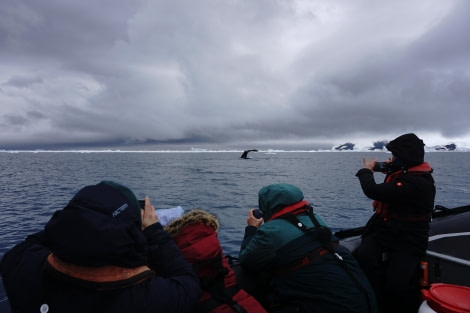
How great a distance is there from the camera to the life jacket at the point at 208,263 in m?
2.58

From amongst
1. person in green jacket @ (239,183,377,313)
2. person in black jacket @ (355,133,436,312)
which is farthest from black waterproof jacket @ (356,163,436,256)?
person in green jacket @ (239,183,377,313)

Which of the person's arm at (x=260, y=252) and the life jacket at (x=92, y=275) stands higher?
the life jacket at (x=92, y=275)

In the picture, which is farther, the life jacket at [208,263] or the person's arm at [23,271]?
the life jacket at [208,263]

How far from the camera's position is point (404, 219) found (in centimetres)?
418

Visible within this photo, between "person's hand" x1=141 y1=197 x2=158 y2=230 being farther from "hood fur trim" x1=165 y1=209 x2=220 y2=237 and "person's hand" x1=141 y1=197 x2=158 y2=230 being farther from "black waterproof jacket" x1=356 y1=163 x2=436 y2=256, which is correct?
"black waterproof jacket" x1=356 y1=163 x2=436 y2=256

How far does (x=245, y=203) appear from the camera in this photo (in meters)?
17.2

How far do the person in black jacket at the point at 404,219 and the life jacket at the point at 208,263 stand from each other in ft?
8.22

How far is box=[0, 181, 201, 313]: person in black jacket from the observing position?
162cm

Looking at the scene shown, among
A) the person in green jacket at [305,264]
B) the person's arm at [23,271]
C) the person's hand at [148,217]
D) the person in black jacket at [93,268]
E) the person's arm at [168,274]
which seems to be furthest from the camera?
the person in green jacket at [305,264]

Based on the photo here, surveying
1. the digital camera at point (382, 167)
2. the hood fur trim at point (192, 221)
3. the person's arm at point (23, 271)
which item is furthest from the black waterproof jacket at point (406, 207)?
the person's arm at point (23, 271)

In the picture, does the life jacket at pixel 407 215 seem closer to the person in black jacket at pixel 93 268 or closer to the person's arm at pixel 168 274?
the person's arm at pixel 168 274

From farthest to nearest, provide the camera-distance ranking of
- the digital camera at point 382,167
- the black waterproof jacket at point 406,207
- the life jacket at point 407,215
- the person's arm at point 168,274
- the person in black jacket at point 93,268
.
A: the digital camera at point 382,167, the life jacket at point 407,215, the black waterproof jacket at point 406,207, the person's arm at point 168,274, the person in black jacket at point 93,268

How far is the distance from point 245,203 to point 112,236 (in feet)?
51.8

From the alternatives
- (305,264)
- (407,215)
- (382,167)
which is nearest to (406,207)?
(407,215)
